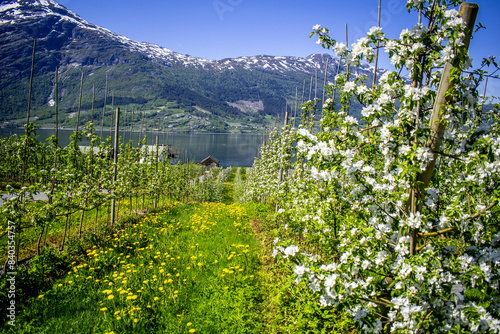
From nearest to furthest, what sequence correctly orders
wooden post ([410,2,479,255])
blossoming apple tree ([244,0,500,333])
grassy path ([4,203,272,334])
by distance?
blossoming apple tree ([244,0,500,333]), wooden post ([410,2,479,255]), grassy path ([4,203,272,334])

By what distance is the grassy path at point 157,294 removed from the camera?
4719mm

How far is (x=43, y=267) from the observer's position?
6.73m

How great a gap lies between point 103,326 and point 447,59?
646 cm

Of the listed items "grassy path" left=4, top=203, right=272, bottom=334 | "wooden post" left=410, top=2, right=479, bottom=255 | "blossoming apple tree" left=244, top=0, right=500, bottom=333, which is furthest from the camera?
"grassy path" left=4, top=203, right=272, bottom=334

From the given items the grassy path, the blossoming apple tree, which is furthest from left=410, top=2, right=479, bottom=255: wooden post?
the grassy path

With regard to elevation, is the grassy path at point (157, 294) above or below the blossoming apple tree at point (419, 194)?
below

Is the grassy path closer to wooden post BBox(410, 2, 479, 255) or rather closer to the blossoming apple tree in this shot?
the blossoming apple tree

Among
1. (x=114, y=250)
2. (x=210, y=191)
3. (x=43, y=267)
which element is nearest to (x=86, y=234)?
(x=114, y=250)

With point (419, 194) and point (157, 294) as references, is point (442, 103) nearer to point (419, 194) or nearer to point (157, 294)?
point (419, 194)

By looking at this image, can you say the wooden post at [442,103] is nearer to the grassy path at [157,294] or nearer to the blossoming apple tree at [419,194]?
the blossoming apple tree at [419,194]

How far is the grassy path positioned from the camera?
4.72 m

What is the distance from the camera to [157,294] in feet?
18.7

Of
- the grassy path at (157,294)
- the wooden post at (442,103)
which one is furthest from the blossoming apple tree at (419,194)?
the grassy path at (157,294)

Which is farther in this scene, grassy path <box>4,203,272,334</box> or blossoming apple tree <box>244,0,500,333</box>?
grassy path <box>4,203,272,334</box>
